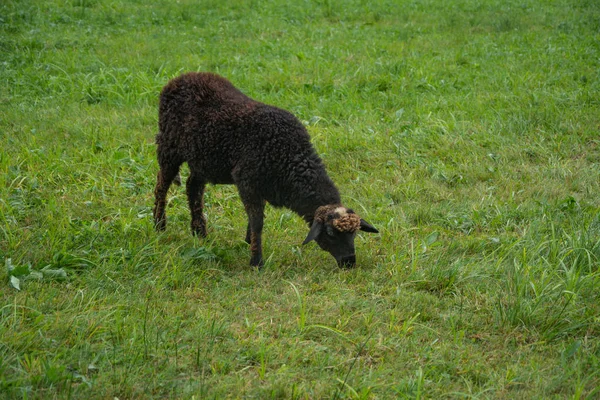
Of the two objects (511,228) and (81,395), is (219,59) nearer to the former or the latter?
(511,228)

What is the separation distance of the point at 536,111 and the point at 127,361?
23.1ft

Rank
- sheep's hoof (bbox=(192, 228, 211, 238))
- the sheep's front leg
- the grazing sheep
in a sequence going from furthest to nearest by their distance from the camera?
sheep's hoof (bbox=(192, 228, 211, 238)) < the sheep's front leg < the grazing sheep

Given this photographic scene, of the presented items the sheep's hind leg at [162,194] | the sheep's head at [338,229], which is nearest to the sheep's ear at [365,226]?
the sheep's head at [338,229]

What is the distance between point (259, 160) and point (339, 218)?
876mm

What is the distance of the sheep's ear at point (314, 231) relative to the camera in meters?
5.61

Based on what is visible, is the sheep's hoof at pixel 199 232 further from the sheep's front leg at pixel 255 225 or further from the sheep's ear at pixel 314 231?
the sheep's ear at pixel 314 231

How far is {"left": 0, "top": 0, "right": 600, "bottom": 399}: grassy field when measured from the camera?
14.1 ft

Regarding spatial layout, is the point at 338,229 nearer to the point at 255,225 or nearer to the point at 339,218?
the point at 339,218

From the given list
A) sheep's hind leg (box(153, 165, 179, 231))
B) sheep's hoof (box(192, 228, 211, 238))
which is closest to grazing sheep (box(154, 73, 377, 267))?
sheep's hind leg (box(153, 165, 179, 231))

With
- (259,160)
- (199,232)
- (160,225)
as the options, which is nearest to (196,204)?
(199,232)

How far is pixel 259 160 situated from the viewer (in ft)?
19.4

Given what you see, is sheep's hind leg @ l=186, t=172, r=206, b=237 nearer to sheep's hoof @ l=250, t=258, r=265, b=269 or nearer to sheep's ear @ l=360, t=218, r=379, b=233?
sheep's hoof @ l=250, t=258, r=265, b=269

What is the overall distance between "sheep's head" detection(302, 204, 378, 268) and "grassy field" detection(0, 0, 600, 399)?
0.61ft

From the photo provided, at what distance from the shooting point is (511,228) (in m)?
6.68
